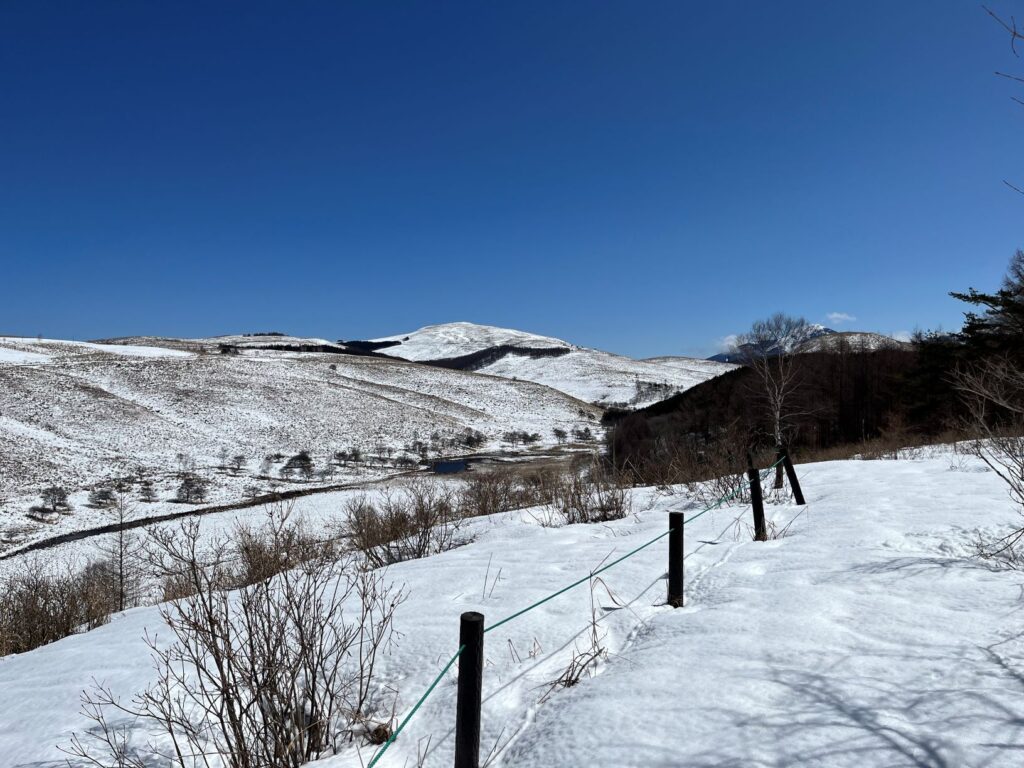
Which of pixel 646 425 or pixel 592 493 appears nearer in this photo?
pixel 592 493

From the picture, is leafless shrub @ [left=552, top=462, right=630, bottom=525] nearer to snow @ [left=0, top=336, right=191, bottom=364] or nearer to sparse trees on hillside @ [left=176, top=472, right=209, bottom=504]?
sparse trees on hillside @ [left=176, top=472, right=209, bottom=504]

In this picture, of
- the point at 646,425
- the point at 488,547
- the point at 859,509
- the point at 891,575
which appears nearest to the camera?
the point at 891,575

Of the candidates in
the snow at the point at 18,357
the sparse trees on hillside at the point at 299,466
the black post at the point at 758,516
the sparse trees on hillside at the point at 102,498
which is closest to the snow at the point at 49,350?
the snow at the point at 18,357

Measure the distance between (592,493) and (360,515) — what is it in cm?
483

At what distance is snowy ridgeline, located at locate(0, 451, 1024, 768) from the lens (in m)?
2.40

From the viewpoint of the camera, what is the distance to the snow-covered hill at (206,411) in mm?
42312

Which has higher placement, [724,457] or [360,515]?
[724,457]

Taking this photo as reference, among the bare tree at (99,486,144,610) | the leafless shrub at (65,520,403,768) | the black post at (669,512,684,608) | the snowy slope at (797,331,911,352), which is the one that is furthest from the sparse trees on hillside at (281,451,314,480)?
the black post at (669,512,684,608)

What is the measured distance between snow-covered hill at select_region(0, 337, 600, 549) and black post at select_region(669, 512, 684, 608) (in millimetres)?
37195

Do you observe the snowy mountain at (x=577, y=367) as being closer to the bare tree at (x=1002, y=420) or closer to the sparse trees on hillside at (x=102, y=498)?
the sparse trees on hillside at (x=102, y=498)

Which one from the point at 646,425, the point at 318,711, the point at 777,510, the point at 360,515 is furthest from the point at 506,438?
the point at 318,711

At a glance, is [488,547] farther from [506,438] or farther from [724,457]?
[506,438]

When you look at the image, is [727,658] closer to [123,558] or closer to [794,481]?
[794,481]

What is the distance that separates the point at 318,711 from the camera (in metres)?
3.03
